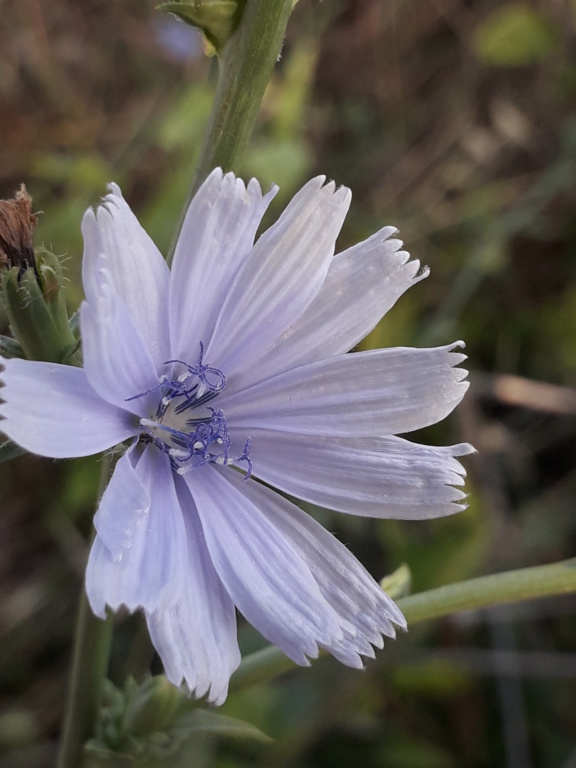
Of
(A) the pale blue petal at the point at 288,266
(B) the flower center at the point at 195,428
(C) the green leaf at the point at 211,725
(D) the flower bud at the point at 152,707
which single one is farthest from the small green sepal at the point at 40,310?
(C) the green leaf at the point at 211,725

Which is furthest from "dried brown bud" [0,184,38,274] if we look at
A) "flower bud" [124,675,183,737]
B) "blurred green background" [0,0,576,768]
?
"blurred green background" [0,0,576,768]

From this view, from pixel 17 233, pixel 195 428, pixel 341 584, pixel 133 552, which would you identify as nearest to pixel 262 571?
pixel 341 584

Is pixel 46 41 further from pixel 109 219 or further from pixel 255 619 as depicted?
pixel 255 619

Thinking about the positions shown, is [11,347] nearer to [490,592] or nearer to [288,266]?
[288,266]

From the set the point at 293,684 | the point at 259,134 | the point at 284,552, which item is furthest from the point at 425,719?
the point at 259,134

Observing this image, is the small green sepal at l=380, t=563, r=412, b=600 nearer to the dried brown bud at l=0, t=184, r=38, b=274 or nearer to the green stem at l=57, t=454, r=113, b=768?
the green stem at l=57, t=454, r=113, b=768

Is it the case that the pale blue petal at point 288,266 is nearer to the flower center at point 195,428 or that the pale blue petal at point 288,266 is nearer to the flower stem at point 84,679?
the flower center at point 195,428
